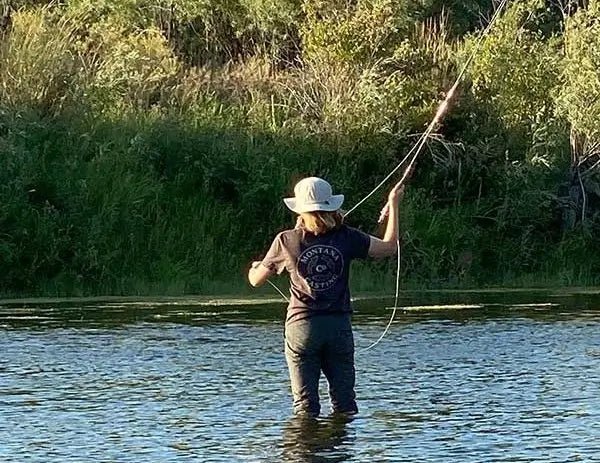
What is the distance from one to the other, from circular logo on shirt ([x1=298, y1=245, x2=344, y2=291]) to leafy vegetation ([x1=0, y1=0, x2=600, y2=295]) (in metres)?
16.1

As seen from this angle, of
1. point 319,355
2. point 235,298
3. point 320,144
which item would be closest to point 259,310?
point 235,298

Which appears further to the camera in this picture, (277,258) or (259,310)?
(259,310)

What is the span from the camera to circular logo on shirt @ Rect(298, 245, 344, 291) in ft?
33.5

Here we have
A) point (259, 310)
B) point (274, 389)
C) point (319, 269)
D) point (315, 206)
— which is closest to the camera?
point (315, 206)

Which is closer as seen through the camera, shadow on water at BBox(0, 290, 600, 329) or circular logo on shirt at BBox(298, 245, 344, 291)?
circular logo on shirt at BBox(298, 245, 344, 291)

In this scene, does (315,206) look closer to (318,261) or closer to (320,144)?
(318,261)

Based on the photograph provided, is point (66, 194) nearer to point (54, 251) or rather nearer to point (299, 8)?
point (54, 251)

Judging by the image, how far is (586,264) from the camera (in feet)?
95.8

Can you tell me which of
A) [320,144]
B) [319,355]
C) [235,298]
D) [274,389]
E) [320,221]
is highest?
[320,144]

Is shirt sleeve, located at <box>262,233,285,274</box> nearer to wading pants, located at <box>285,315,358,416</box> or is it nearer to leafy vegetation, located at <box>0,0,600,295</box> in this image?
wading pants, located at <box>285,315,358,416</box>

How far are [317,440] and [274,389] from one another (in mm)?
2823

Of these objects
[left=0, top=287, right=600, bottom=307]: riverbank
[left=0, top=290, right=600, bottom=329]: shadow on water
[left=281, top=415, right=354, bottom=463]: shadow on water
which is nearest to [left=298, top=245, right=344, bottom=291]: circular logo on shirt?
[left=281, top=415, right=354, bottom=463]: shadow on water

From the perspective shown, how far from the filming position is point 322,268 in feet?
33.6

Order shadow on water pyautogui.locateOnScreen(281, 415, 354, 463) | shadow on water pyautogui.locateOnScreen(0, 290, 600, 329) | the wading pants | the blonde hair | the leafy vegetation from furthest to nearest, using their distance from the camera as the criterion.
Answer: the leafy vegetation
shadow on water pyautogui.locateOnScreen(0, 290, 600, 329)
the wading pants
the blonde hair
shadow on water pyautogui.locateOnScreen(281, 415, 354, 463)
